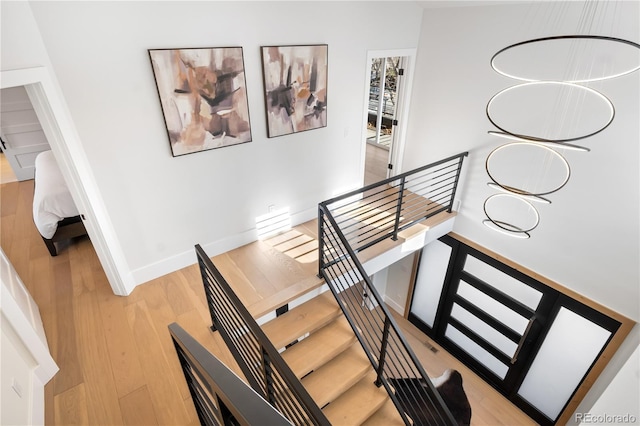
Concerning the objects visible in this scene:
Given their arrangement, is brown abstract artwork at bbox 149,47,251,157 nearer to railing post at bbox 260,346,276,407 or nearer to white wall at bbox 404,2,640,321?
railing post at bbox 260,346,276,407

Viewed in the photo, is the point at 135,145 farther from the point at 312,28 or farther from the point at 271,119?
the point at 312,28

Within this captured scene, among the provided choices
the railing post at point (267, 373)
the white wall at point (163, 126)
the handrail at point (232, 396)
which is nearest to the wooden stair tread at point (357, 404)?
the railing post at point (267, 373)

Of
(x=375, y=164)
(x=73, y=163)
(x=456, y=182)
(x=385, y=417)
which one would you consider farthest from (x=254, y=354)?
(x=375, y=164)

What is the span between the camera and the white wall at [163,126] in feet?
7.80

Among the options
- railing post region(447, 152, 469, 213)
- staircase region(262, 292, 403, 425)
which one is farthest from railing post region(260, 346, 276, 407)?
railing post region(447, 152, 469, 213)

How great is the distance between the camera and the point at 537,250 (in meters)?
3.69

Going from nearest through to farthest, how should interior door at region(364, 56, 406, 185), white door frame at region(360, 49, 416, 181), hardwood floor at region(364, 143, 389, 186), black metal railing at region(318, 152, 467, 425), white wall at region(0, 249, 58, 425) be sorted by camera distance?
white wall at region(0, 249, 58, 425) → black metal railing at region(318, 152, 467, 425) → white door frame at region(360, 49, 416, 181) → hardwood floor at region(364, 143, 389, 186) → interior door at region(364, 56, 406, 185)

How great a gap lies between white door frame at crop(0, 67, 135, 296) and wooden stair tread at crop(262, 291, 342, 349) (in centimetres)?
149

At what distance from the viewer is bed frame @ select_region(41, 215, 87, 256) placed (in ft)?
11.9

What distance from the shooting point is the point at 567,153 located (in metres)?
3.16

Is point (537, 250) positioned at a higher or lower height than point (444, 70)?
lower

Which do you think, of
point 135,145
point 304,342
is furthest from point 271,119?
point 304,342

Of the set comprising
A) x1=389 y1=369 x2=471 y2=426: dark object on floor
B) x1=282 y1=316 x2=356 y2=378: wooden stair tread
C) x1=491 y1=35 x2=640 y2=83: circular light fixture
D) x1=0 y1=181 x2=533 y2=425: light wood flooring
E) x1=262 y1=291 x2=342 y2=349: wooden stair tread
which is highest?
x1=491 y1=35 x2=640 y2=83: circular light fixture

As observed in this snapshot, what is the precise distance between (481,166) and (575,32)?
1.53 meters
